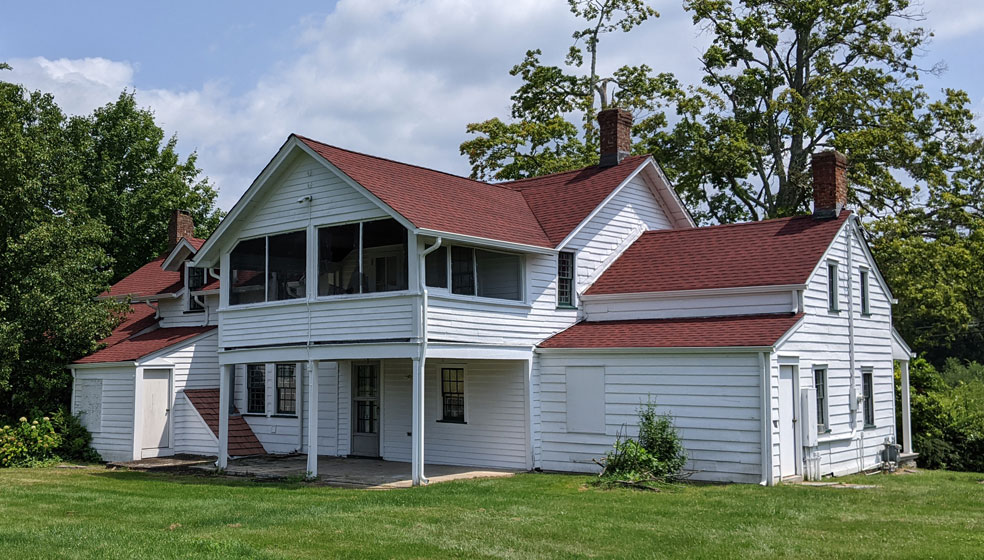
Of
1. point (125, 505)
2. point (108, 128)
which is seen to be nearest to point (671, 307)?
point (125, 505)

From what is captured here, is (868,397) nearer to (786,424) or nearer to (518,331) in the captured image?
(786,424)

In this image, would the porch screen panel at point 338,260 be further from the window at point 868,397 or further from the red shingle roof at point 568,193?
the window at point 868,397

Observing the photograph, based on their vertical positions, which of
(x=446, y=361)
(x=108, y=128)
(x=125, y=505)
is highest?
(x=108, y=128)

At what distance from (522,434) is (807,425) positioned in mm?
5881

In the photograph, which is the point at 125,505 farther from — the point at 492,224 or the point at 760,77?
the point at 760,77

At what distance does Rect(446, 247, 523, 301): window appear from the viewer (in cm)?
1866

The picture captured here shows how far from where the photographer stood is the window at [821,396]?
63.4 ft

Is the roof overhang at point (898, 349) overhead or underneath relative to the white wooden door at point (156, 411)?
overhead

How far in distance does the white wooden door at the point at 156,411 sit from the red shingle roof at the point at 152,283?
4.23 meters

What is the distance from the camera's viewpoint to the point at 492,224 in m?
19.7

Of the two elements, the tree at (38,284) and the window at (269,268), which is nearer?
the window at (269,268)

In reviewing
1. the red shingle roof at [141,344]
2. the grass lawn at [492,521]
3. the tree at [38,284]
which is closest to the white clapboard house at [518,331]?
the red shingle roof at [141,344]

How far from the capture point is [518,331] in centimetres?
1984

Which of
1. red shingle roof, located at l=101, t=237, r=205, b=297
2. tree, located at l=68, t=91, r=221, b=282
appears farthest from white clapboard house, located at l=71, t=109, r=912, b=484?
tree, located at l=68, t=91, r=221, b=282
